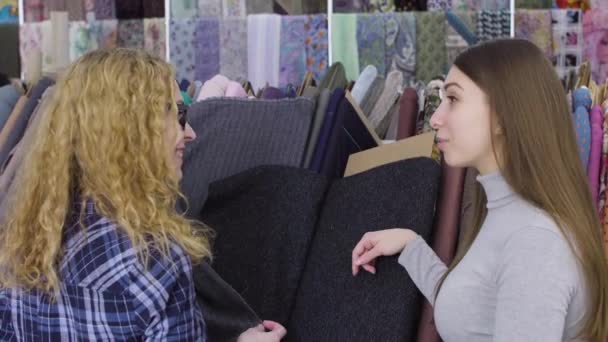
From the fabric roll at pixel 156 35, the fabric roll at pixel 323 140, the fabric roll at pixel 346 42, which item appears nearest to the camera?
the fabric roll at pixel 323 140

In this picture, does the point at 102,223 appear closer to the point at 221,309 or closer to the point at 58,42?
the point at 221,309

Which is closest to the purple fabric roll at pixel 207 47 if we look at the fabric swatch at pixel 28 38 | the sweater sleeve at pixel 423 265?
the fabric swatch at pixel 28 38

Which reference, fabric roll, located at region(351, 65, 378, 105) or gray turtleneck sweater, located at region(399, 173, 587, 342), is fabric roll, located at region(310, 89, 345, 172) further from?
gray turtleneck sweater, located at region(399, 173, 587, 342)

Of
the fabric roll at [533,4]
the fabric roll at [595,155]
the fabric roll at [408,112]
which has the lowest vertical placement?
the fabric roll at [595,155]

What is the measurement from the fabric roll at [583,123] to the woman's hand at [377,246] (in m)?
0.52

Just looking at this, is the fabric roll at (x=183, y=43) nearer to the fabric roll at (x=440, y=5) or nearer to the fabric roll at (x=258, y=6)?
the fabric roll at (x=258, y=6)

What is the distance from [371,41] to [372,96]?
2.23 metres

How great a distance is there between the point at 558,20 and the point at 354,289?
11.5 feet

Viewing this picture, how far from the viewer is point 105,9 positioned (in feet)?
17.8

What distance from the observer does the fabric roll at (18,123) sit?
2529 mm

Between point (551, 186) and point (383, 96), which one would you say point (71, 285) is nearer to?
point (551, 186)

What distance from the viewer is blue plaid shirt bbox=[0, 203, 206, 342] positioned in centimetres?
147

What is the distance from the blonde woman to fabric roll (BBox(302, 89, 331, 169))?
75 centimetres

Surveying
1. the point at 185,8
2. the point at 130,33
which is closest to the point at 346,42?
the point at 185,8
